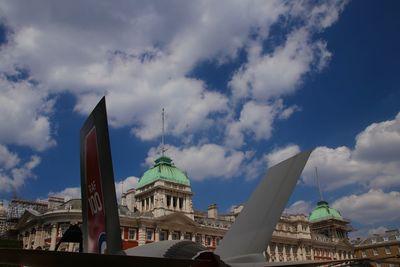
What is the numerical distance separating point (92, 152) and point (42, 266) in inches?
240

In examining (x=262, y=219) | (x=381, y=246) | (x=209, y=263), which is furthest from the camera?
(x=381, y=246)

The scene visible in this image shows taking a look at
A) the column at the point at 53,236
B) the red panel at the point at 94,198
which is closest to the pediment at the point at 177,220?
the column at the point at 53,236

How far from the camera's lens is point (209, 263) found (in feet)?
28.4

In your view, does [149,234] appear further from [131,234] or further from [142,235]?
[131,234]

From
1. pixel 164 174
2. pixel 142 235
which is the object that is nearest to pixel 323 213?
pixel 164 174

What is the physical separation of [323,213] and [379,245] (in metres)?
16.0

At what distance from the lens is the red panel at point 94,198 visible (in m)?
11.6

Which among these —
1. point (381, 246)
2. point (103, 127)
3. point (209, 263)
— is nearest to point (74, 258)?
point (209, 263)

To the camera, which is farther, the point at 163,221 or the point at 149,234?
the point at 163,221

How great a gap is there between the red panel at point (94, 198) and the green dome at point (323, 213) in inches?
4016

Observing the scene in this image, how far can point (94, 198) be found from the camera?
12.4m

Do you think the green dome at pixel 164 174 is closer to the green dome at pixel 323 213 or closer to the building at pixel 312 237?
the building at pixel 312 237

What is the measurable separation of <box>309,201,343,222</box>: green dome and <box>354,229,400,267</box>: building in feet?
32.7

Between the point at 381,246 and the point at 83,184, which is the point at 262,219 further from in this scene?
the point at 381,246
